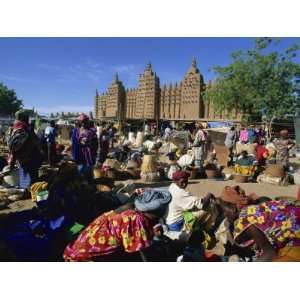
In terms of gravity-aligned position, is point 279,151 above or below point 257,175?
above

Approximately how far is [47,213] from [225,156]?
7.09m

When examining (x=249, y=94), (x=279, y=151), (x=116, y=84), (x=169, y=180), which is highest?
(x=116, y=84)

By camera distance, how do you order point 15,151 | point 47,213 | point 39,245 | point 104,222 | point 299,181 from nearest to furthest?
1. point 104,222
2. point 39,245
3. point 47,213
4. point 15,151
5. point 299,181

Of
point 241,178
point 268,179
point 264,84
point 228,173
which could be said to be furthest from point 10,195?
point 264,84

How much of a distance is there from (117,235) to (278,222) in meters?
1.24

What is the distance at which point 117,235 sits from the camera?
2510mm

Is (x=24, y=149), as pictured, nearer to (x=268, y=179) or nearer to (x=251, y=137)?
(x=268, y=179)

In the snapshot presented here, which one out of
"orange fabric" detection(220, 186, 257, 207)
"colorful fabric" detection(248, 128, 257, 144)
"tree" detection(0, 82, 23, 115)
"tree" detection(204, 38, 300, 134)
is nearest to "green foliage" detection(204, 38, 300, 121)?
"tree" detection(204, 38, 300, 134)

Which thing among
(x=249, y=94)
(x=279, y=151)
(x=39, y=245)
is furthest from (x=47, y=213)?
(x=249, y=94)

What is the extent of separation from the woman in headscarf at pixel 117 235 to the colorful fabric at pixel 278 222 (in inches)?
31.5

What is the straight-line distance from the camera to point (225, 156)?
9.85 m

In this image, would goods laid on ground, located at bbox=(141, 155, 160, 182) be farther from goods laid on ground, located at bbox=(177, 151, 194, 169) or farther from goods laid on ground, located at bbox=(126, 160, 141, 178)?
goods laid on ground, located at bbox=(177, 151, 194, 169)

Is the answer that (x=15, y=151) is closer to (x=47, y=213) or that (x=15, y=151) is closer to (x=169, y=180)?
(x=47, y=213)

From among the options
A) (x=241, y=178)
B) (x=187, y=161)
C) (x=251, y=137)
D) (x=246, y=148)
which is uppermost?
(x=251, y=137)
